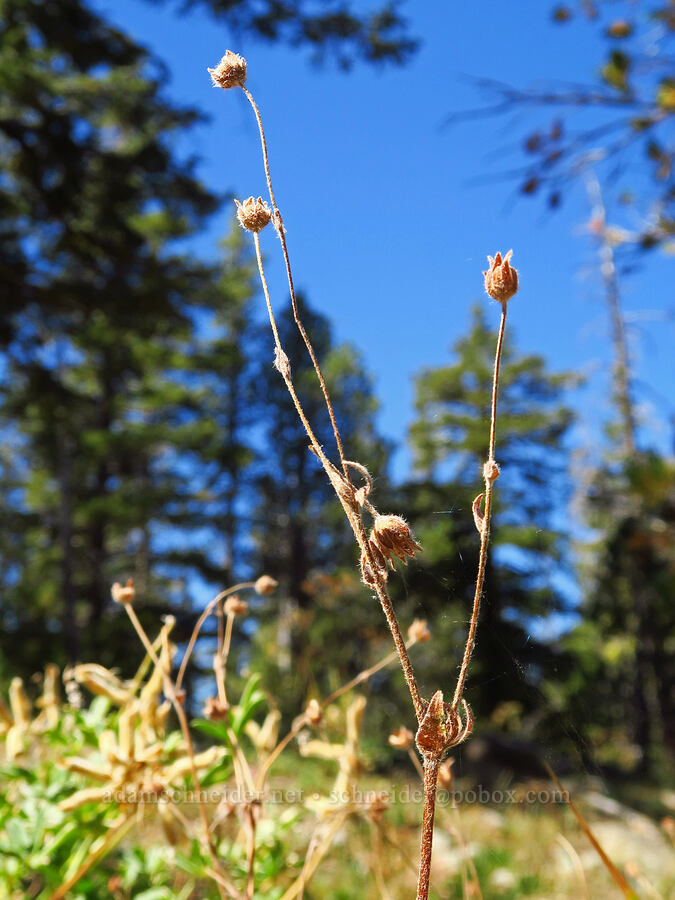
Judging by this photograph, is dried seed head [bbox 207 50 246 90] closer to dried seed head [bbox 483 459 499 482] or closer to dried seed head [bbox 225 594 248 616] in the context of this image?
dried seed head [bbox 483 459 499 482]

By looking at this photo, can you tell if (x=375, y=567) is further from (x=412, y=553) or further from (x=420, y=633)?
(x=420, y=633)

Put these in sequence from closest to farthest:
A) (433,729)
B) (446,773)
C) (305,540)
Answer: (433,729), (446,773), (305,540)

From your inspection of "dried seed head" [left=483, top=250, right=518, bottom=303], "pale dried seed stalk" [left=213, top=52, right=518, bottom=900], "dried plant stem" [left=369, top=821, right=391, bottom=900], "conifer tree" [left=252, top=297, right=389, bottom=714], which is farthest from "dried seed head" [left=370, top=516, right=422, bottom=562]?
"conifer tree" [left=252, top=297, right=389, bottom=714]

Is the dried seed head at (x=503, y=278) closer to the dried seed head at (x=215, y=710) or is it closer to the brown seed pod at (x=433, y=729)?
the brown seed pod at (x=433, y=729)

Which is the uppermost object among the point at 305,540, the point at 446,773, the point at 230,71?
the point at 305,540

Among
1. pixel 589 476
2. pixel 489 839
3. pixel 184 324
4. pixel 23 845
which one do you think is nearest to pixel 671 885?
pixel 489 839

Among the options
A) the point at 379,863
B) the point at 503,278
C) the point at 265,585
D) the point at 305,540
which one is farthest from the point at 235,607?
the point at 305,540

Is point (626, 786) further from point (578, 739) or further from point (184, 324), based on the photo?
point (578, 739)
